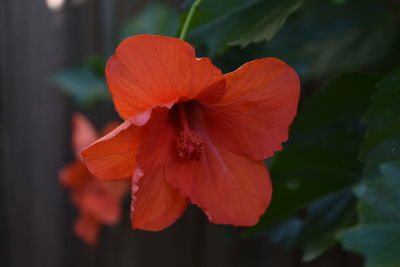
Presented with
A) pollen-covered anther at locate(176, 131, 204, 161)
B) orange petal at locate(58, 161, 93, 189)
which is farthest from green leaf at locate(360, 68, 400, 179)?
orange petal at locate(58, 161, 93, 189)

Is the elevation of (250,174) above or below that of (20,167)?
above

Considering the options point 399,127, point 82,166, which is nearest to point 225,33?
point 399,127

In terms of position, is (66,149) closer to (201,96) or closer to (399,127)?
(201,96)

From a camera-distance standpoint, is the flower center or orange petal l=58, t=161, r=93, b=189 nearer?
the flower center

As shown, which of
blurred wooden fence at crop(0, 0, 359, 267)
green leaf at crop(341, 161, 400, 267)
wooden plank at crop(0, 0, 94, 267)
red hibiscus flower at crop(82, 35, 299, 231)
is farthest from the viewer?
wooden plank at crop(0, 0, 94, 267)

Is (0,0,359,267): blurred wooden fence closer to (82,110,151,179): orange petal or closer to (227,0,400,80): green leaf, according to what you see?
(227,0,400,80): green leaf

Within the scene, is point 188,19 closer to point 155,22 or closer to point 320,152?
point 320,152

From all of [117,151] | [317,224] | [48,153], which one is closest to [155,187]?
[117,151]
